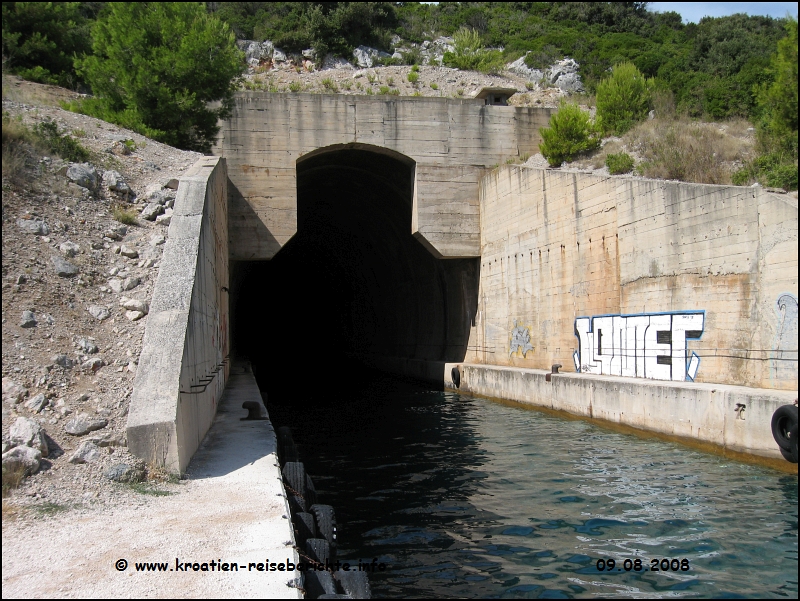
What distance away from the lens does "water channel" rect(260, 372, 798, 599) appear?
712cm

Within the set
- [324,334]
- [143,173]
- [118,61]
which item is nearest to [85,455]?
[143,173]

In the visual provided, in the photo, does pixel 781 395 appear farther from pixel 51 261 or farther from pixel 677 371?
pixel 51 261

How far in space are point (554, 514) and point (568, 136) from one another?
17.0 metres

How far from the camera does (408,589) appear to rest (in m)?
7.04

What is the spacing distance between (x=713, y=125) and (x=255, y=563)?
20.3 meters

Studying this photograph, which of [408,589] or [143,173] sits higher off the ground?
[143,173]

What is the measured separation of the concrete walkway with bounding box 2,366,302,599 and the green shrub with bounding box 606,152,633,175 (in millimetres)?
15602

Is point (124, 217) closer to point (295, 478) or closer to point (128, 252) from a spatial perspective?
point (128, 252)

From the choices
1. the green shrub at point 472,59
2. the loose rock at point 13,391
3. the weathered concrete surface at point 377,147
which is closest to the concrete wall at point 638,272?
the weathered concrete surface at point 377,147

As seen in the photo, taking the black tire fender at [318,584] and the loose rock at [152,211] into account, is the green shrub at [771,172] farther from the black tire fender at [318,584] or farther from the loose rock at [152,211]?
the loose rock at [152,211]

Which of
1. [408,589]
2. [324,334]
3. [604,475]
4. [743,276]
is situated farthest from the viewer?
[324,334]

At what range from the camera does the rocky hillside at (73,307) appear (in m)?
7.23

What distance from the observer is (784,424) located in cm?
1030

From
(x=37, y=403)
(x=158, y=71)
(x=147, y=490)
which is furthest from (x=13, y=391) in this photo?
(x=158, y=71)
